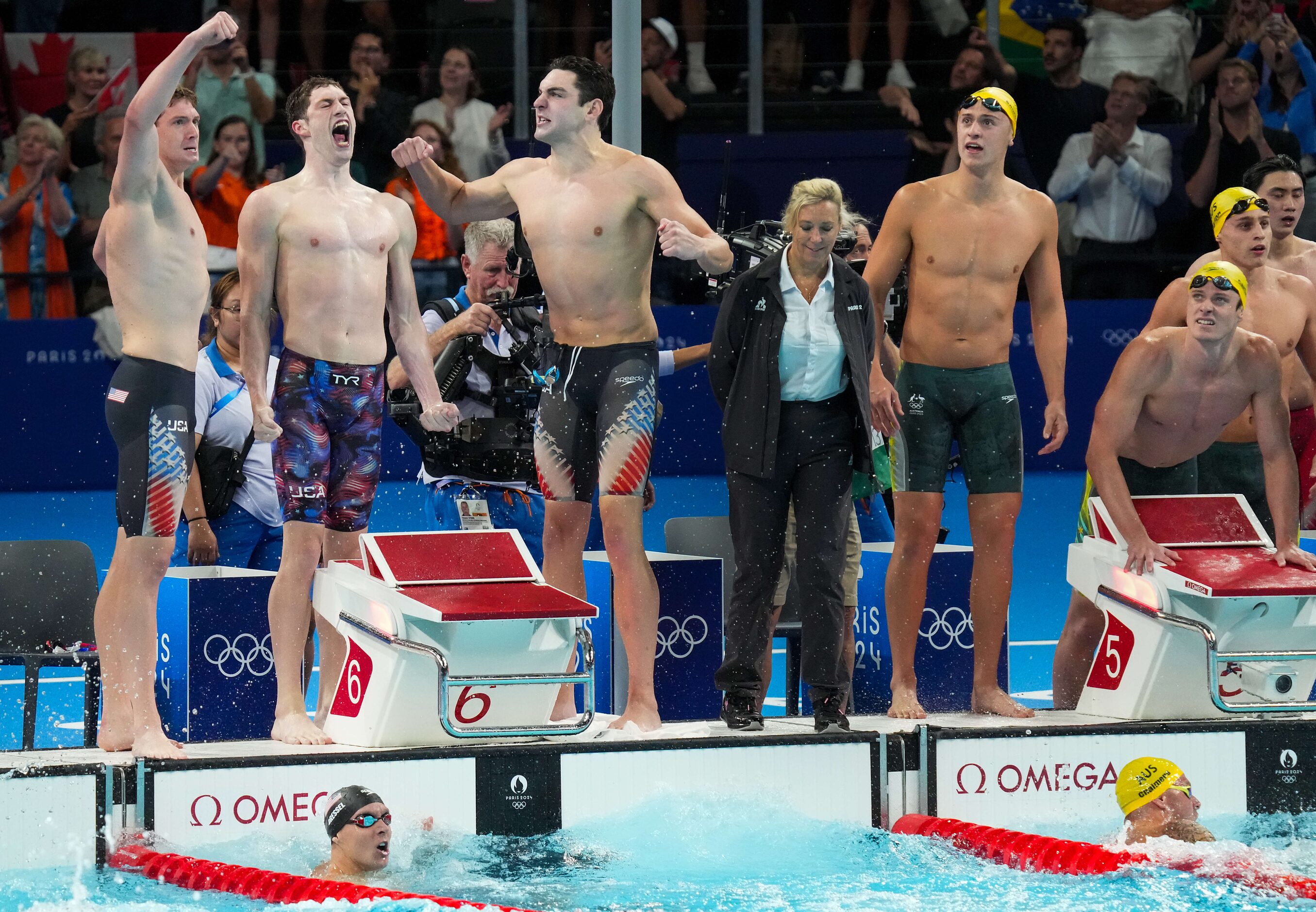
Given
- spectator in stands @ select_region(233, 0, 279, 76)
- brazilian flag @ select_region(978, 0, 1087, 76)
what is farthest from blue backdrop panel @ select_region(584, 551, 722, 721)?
brazilian flag @ select_region(978, 0, 1087, 76)

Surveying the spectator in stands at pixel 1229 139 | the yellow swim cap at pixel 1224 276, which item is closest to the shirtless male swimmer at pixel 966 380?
the yellow swim cap at pixel 1224 276

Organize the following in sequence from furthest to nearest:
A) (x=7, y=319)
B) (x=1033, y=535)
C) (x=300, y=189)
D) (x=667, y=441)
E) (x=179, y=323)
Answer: (x=667, y=441) → (x=7, y=319) → (x=1033, y=535) → (x=300, y=189) → (x=179, y=323)

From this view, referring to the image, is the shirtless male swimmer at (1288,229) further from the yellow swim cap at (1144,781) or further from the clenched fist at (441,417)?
the clenched fist at (441,417)

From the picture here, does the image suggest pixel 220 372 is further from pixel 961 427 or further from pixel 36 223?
pixel 36 223

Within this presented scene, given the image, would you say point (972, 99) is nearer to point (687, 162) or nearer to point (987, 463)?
point (987, 463)

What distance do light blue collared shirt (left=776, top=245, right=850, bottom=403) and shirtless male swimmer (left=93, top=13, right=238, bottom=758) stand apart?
5.99 feet

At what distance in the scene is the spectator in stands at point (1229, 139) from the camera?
13.4 metres

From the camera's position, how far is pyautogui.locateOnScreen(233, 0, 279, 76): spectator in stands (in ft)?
43.6

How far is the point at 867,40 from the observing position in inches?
550

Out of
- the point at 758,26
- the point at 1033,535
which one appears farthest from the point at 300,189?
the point at 758,26

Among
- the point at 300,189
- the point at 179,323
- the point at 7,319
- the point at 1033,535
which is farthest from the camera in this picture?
the point at 7,319

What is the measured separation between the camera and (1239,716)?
5770 millimetres

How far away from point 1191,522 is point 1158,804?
119cm

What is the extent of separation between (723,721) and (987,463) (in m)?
1.27
